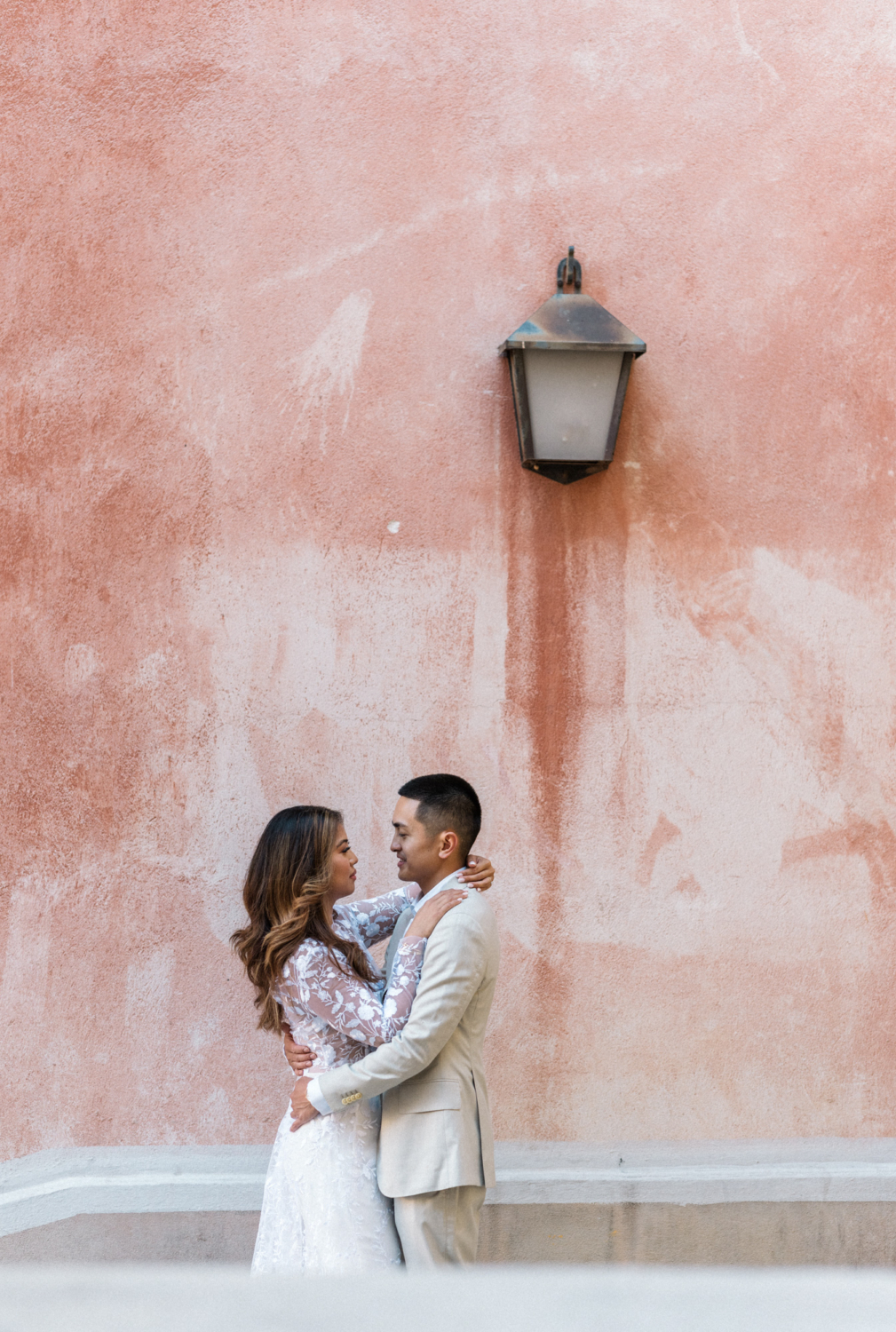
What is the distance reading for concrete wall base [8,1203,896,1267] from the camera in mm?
3801

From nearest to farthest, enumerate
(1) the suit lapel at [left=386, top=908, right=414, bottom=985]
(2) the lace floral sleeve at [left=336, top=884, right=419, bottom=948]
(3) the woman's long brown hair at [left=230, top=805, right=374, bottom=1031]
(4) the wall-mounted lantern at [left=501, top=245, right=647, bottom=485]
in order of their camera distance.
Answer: (3) the woman's long brown hair at [left=230, top=805, right=374, bottom=1031] < (1) the suit lapel at [left=386, top=908, right=414, bottom=985] < (2) the lace floral sleeve at [left=336, top=884, right=419, bottom=948] < (4) the wall-mounted lantern at [left=501, top=245, right=647, bottom=485]

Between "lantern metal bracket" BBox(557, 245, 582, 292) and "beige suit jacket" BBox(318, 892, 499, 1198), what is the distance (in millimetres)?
2273

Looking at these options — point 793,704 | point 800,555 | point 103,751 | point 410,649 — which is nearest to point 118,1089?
point 103,751

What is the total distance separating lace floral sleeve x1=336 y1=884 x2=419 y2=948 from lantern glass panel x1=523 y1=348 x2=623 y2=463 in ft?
5.16

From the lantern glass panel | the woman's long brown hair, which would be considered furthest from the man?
the lantern glass panel

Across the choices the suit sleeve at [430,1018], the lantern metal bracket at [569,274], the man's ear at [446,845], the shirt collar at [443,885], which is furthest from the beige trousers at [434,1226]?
the lantern metal bracket at [569,274]

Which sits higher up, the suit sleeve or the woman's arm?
the woman's arm

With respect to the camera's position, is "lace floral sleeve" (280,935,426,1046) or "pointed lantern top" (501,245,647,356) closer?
"lace floral sleeve" (280,935,426,1046)

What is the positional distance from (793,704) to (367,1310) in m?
3.54

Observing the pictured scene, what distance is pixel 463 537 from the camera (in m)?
4.10

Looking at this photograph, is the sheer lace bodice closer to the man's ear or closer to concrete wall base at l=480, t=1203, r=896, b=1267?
the man's ear

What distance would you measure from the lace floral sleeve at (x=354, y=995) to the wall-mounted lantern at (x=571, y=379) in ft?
6.02

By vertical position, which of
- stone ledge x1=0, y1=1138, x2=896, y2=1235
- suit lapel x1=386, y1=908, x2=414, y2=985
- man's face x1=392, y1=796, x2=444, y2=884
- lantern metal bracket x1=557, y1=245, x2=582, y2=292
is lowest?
stone ledge x1=0, y1=1138, x2=896, y2=1235

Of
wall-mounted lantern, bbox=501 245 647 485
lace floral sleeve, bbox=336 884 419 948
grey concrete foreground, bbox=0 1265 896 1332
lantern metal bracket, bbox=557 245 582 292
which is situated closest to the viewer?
grey concrete foreground, bbox=0 1265 896 1332
